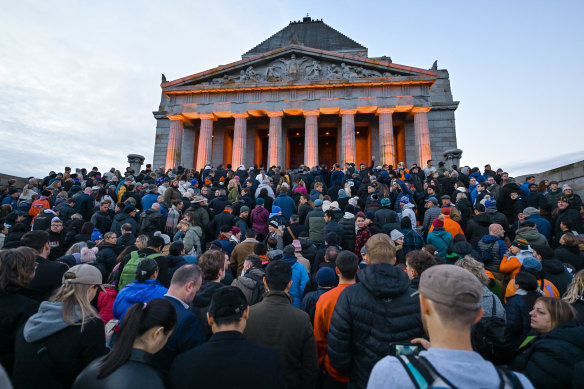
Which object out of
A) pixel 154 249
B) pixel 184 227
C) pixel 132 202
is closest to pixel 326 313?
pixel 154 249

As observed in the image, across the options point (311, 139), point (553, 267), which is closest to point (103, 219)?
point (553, 267)

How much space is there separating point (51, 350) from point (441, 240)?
6.57 meters

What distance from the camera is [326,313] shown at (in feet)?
11.7

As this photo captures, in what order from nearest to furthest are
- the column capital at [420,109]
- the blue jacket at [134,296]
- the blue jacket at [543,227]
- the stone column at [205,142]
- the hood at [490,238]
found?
the blue jacket at [134,296] → the hood at [490,238] → the blue jacket at [543,227] → the column capital at [420,109] → the stone column at [205,142]

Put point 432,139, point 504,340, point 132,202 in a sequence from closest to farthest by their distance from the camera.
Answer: point 504,340 → point 132,202 → point 432,139

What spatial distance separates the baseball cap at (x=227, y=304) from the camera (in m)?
2.52

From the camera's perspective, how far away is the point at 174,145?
28047 mm

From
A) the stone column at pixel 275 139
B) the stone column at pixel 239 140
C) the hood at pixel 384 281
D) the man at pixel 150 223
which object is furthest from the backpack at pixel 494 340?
the stone column at pixel 239 140

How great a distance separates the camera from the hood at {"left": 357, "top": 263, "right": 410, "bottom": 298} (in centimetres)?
289

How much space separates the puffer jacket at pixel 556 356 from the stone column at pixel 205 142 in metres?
26.1

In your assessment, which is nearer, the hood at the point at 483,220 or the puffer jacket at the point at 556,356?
the puffer jacket at the point at 556,356

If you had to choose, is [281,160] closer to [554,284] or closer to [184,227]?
[184,227]

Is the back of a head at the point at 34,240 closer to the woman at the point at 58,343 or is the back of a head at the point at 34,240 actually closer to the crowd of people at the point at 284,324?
the crowd of people at the point at 284,324

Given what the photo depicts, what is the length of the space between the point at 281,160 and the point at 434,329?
26.0 m
